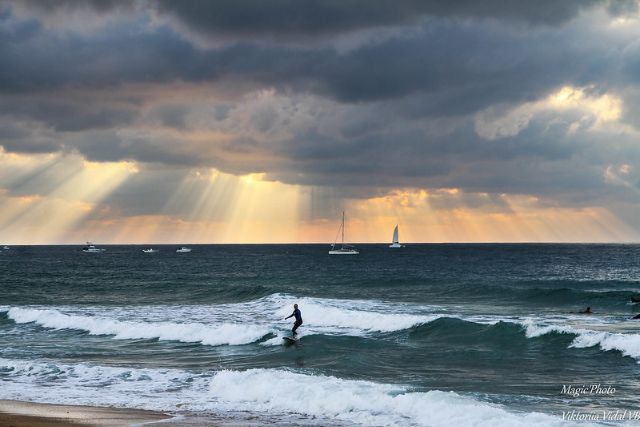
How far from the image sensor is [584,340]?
28172mm

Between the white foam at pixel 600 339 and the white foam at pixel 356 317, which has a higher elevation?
the white foam at pixel 600 339

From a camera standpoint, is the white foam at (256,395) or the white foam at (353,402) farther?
the white foam at (256,395)

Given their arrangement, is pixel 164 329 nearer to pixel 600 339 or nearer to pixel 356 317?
pixel 356 317

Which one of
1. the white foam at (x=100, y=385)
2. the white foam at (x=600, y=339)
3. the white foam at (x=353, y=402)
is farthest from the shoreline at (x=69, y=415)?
the white foam at (x=600, y=339)

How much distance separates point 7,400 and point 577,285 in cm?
5776

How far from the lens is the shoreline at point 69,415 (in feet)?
53.6

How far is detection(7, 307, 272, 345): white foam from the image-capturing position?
103 ft

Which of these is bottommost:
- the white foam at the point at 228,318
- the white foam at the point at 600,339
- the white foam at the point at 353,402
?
the white foam at the point at 228,318

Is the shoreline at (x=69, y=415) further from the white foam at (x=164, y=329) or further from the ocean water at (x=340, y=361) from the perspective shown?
the white foam at (x=164, y=329)

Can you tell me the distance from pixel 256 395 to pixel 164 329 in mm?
15414

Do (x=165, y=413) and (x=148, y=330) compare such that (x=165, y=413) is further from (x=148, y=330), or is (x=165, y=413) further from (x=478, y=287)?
(x=478, y=287)

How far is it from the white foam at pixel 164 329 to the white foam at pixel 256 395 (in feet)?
25.6

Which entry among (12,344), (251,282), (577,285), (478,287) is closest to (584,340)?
(12,344)

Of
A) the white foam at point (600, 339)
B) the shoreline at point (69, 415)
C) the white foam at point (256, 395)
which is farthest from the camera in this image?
the white foam at point (600, 339)
